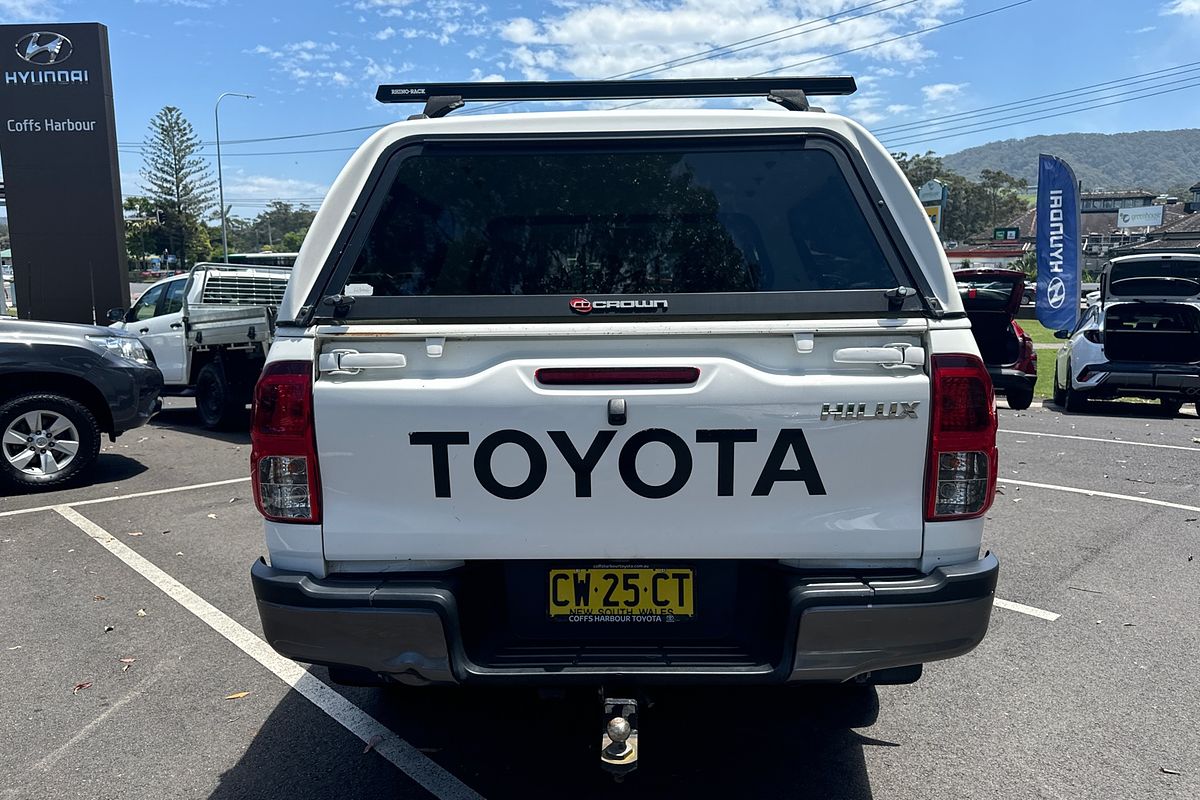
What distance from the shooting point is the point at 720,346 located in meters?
2.47

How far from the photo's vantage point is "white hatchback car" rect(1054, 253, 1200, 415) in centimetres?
1109

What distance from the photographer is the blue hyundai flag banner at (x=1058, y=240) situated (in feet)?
60.3

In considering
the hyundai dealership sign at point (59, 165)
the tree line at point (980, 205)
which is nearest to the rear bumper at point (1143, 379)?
the hyundai dealership sign at point (59, 165)

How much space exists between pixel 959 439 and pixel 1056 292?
738 inches

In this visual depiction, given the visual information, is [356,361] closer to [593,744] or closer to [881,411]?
[881,411]

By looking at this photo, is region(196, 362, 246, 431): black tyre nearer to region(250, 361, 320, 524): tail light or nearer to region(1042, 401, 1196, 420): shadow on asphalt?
region(250, 361, 320, 524): tail light

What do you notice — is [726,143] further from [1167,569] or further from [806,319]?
[1167,569]

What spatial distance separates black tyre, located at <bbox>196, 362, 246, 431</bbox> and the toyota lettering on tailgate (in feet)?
27.4

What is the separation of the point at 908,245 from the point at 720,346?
67 cm

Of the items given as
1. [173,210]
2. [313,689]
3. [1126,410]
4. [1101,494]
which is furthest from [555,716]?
[173,210]

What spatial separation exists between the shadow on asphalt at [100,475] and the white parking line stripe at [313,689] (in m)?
2.14

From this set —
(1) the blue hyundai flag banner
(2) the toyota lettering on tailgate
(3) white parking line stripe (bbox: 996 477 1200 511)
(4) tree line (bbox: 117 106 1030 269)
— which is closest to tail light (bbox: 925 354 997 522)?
(2) the toyota lettering on tailgate

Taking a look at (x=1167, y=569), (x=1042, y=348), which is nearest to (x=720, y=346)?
(x=1167, y=569)

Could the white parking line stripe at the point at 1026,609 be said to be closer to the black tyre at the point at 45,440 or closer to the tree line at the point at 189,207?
the black tyre at the point at 45,440
